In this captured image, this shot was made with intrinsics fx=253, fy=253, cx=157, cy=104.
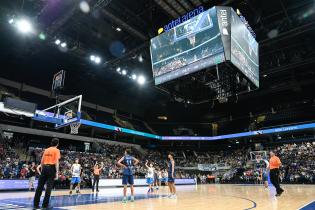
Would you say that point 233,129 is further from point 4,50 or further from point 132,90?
point 4,50

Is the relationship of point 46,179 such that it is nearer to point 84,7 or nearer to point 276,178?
point 276,178

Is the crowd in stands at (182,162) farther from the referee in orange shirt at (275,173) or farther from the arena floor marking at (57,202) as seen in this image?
the referee in orange shirt at (275,173)

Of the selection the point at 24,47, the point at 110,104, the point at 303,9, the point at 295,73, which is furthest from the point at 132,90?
the point at 303,9

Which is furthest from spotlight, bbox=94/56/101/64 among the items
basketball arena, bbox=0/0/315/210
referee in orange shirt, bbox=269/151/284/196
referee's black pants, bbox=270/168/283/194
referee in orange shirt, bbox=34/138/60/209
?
referee's black pants, bbox=270/168/283/194

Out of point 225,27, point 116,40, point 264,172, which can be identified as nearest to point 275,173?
point 225,27

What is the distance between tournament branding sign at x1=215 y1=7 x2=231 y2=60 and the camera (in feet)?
32.5

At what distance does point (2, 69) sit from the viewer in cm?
2431

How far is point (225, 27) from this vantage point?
10.1 m

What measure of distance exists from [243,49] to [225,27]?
→ 154 cm

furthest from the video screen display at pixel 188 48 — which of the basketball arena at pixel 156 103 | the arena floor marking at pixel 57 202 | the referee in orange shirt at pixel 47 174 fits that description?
the referee in orange shirt at pixel 47 174

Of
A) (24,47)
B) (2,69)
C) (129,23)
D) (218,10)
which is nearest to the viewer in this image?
(218,10)

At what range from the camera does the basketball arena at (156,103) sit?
34.0 feet

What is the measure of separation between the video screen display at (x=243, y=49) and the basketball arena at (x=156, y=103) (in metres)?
0.05

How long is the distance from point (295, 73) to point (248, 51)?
1797 centimetres
